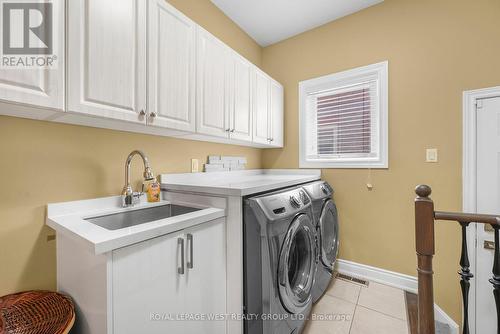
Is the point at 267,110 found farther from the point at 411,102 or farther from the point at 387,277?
the point at 387,277

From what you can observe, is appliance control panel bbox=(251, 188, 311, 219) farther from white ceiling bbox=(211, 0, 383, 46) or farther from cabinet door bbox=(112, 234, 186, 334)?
white ceiling bbox=(211, 0, 383, 46)

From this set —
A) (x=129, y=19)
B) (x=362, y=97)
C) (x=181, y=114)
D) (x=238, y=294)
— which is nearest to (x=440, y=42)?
(x=362, y=97)

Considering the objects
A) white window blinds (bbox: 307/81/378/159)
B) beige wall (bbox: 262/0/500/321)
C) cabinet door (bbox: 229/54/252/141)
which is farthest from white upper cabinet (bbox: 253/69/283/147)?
beige wall (bbox: 262/0/500/321)

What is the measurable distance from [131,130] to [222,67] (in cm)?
91

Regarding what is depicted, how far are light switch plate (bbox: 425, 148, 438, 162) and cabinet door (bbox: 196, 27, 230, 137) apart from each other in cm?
184

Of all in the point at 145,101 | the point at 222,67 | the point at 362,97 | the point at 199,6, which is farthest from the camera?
Answer: the point at 362,97

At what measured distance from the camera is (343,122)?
8.06 ft

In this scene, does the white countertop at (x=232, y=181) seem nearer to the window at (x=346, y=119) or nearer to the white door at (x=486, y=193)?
the window at (x=346, y=119)

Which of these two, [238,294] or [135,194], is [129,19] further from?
[238,294]

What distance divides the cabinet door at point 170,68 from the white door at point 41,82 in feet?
1.35

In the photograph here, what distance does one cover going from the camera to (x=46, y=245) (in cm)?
116

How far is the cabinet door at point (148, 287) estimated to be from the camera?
0.83m

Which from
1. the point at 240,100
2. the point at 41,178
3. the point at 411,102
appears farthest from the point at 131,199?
the point at 411,102

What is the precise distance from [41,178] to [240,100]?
154 centimetres
